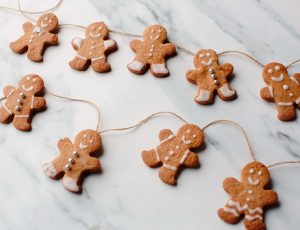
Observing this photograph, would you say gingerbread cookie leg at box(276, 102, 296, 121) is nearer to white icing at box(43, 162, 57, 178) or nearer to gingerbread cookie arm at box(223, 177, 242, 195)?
gingerbread cookie arm at box(223, 177, 242, 195)

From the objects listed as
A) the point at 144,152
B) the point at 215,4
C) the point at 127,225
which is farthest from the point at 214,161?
the point at 215,4

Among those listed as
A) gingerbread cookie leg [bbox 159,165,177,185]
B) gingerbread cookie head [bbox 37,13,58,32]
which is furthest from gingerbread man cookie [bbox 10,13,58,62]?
gingerbread cookie leg [bbox 159,165,177,185]

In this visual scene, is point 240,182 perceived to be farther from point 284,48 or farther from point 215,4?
point 215,4

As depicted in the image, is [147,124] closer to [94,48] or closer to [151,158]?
[151,158]

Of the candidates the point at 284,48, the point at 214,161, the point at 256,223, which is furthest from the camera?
the point at 284,48

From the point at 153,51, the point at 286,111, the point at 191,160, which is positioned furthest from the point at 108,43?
the point at 286,111

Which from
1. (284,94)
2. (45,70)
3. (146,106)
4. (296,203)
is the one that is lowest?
(45,70)

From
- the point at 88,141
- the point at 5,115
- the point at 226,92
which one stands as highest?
the point at 226,92
